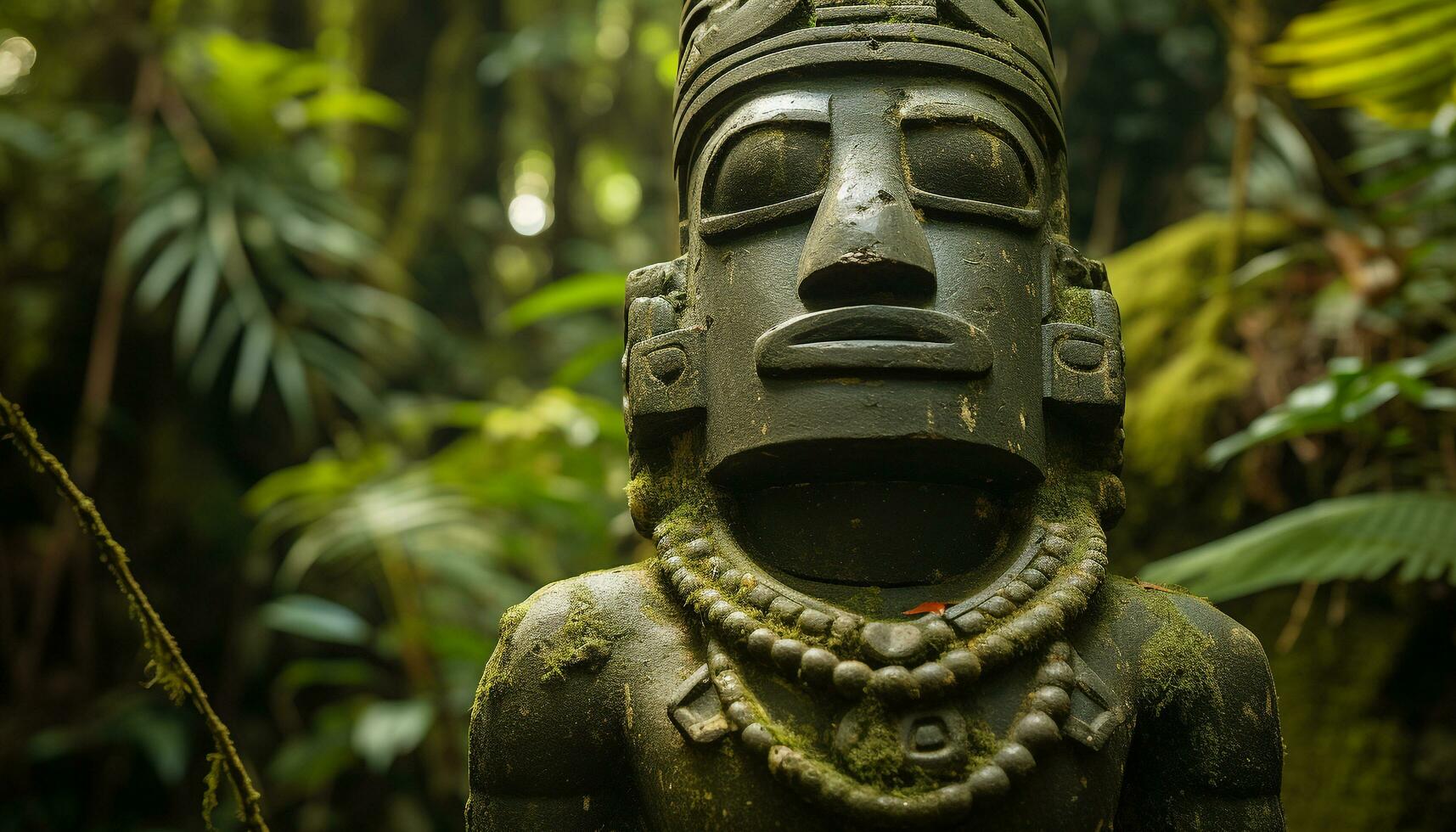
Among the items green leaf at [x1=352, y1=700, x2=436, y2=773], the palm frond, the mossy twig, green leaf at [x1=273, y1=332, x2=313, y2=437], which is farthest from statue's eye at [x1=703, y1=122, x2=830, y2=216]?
green leaf at [x1=273, y1=332, x2=313, y2=437]

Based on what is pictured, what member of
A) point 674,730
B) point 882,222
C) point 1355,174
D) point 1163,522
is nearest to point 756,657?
point 674,730

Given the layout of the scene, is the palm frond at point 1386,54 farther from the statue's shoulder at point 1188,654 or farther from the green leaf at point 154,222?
the green leaf at point 154,222

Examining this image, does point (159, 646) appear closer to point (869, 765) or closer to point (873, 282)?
point (869, 765)

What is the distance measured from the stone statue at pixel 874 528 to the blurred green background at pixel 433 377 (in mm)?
733

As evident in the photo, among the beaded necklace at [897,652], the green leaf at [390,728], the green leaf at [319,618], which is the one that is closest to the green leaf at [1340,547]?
the beaded necklace at [897,652]

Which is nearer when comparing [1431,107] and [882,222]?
[882,222]

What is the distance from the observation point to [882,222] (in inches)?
68.0

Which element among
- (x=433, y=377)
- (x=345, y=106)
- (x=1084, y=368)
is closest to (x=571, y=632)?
(x=1084, y=368)

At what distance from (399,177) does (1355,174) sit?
5030 millimetres

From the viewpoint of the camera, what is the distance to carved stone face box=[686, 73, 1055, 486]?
5.47 feet

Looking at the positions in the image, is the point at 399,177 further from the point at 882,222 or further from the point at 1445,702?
the point at 1445,702

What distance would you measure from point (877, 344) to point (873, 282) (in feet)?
0.41

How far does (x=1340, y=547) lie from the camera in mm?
2275

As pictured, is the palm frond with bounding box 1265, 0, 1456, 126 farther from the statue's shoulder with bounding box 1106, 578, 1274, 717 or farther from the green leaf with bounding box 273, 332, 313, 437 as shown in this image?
the green leaf with bounding box 273, 332, 313, 437
